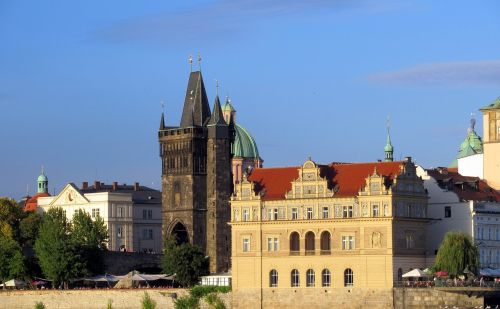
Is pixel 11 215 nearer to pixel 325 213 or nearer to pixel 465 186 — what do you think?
pixel 325 213

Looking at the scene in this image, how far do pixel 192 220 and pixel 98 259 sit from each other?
8648mm

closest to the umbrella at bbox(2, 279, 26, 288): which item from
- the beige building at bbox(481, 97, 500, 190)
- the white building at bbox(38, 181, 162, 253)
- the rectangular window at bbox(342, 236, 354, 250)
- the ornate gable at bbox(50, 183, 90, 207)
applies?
the white building at bbox(38, 181, 162, 253)

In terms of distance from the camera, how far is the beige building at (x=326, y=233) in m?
118

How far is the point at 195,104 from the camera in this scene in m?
144

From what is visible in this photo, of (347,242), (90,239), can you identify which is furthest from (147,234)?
(347,242)

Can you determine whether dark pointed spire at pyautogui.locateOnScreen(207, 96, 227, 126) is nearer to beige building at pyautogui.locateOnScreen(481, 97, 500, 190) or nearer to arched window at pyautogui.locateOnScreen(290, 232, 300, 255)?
arched window at pyautogui.locateOnScreen(290, 232, 300, 255)

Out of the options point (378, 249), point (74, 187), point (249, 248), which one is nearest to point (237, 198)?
point (249, 248)

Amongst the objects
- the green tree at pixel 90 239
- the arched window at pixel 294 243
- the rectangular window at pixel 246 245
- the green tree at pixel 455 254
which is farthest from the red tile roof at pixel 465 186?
the green tree at pixel 90 239

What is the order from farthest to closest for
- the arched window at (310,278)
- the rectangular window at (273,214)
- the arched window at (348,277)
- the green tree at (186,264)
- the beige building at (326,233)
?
the green tree at (186,264), the rectangular window at (273,214), the arched window at (310,278), the arched window at (348,277), the beige building at (326,233)

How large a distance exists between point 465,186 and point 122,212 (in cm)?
4847

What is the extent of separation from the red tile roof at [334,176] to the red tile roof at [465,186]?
638cm

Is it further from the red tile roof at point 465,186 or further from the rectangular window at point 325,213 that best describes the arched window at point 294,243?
the red tile roof at point 465,186

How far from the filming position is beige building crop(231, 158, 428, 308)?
118 m

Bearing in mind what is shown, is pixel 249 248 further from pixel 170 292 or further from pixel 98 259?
pixel 98 259
